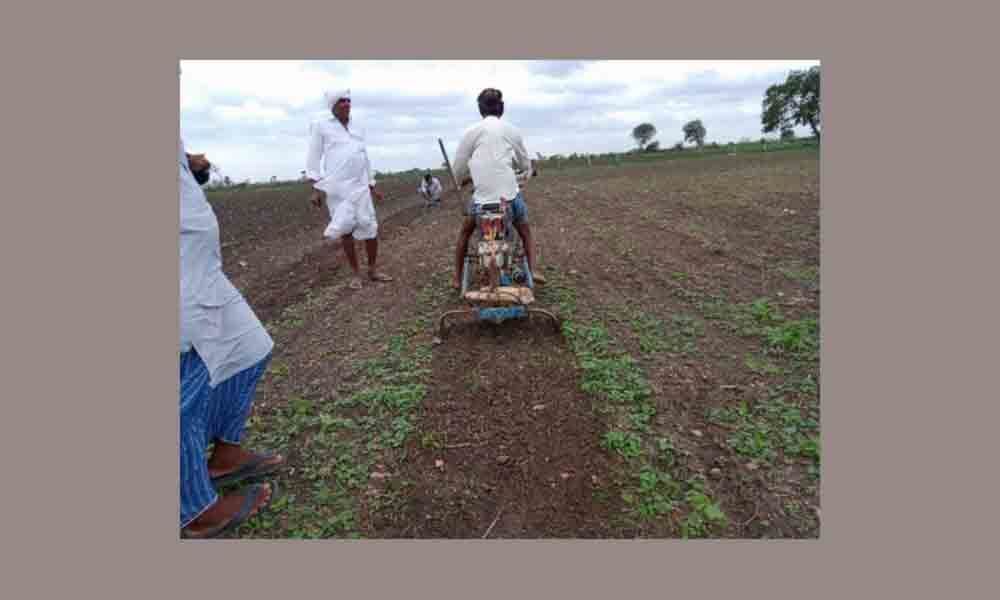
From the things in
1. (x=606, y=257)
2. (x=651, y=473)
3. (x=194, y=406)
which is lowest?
(x=651, y=473)

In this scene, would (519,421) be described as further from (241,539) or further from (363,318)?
(363,318)

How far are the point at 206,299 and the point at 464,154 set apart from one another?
2.84 m

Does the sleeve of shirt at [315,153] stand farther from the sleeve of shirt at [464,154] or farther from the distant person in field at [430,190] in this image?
the distant person in field at [430,190]

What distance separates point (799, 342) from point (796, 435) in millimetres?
1182

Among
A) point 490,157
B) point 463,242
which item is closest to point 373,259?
point 463,242

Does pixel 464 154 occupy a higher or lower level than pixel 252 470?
higher

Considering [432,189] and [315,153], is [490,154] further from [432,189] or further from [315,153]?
[432,189]

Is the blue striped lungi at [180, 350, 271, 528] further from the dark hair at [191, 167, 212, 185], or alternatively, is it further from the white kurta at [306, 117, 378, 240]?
the white kurta at [306, 117, 378, 240]

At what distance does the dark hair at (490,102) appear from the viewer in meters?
4.93

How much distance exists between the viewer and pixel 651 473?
9.99 feet

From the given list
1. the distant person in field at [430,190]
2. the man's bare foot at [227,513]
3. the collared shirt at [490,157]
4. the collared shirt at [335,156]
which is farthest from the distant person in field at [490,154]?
the distant person in field at [430,190]

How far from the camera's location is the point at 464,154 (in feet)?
16.7

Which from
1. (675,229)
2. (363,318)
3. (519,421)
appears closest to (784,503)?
(519,421)

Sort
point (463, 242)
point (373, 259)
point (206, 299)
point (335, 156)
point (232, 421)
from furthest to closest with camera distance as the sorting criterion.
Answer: point (373, 259) < point (335, 156) < point (463, 242) < point (232, 421) < point (206, 299)
